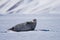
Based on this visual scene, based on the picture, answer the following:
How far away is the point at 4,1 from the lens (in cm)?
10294

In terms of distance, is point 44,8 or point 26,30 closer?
point 26,30

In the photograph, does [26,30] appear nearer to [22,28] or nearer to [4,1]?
[22,28]

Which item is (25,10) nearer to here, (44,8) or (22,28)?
(44,8)

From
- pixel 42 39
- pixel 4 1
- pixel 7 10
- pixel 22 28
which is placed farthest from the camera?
pixel 4 1

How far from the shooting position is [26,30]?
1711 cm

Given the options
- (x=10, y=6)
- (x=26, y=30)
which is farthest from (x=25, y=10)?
(x=26, y=30)

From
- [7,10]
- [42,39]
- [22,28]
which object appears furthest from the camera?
[7,10]

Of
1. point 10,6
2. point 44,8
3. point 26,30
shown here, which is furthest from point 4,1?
point 26,30

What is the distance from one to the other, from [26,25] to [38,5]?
8749 cm

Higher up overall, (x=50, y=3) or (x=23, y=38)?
(x=50, y=3)

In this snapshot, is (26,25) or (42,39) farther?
(26,25)

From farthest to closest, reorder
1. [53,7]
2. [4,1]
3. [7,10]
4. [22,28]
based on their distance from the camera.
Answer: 1. [53,7]
2. [4,1]
3. [7,10]
4. [22,28]

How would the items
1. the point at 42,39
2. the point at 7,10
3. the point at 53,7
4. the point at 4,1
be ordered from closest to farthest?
the point at 42,39, the point at 7,10, the point at 4,1, the point at 53,7

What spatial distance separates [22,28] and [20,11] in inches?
3438
